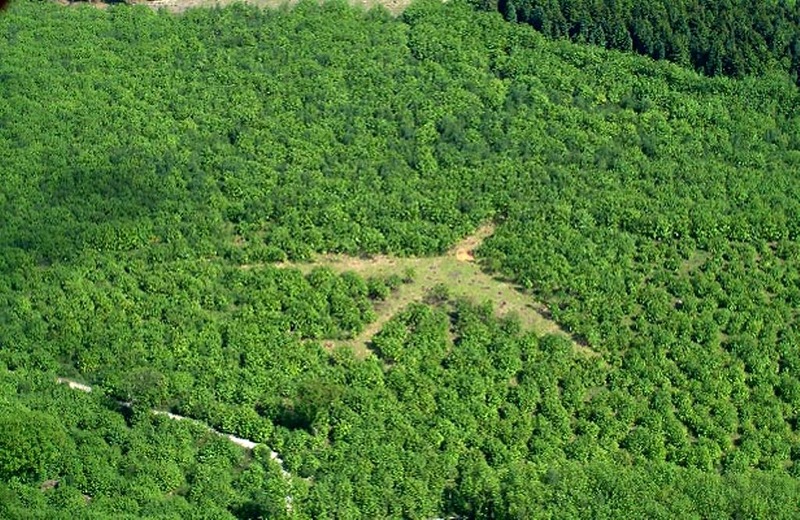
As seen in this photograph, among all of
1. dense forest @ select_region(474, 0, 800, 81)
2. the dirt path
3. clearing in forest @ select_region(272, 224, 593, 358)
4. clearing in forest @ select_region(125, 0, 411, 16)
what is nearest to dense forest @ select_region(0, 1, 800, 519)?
the dirt path

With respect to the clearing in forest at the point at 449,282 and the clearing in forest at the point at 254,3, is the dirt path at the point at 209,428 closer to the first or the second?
the clearing in forest at the point at 449,282

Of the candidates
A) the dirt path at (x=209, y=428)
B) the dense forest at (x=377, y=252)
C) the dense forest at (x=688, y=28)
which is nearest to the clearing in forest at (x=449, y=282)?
the dense forest at (x=377, y=252)

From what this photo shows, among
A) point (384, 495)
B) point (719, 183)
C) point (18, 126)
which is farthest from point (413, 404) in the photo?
point (18, 126)

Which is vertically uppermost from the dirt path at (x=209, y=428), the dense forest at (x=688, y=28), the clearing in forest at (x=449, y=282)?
the dense forest at (x=688, y=28)

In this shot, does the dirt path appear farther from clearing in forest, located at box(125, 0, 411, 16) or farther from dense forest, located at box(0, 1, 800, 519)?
clearing in forest, located at box(125, 0, 411, 16)

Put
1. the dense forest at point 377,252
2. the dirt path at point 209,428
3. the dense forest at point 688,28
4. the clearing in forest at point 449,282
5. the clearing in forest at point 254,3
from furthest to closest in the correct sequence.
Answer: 1. the clearing in forest at point 254,3
2. the dense forest at point 688,28
3. the clearing in forest at point 449,282
4. the dirt path at point 209,428
5. the dense forest at point 377,252

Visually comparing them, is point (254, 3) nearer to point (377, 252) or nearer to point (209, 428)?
point (377, 252)
